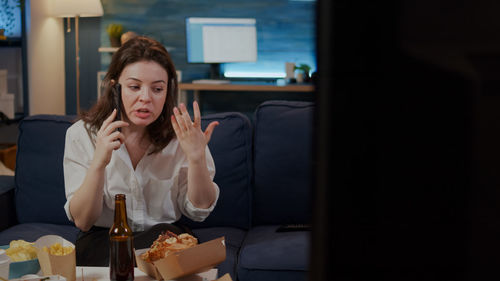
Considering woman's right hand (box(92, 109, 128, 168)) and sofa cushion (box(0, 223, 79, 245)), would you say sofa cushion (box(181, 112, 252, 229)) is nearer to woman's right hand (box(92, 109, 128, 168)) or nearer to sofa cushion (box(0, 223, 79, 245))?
sofa cushion (box(0, 223, 79, 245))

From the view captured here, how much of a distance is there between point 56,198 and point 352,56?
2081mm

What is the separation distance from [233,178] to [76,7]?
3.24m

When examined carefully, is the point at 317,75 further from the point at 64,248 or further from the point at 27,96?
the point at 27,96

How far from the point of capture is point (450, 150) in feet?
0.76

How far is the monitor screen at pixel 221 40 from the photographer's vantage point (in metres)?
5.06

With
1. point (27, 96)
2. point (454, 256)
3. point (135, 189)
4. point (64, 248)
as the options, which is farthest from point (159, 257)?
point (27, 96)

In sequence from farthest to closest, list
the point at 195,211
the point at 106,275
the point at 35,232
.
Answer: the point at 35,232 → the point at 195,211 → the point at 106,275

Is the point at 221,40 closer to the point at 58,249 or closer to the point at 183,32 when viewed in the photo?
the point at 183,32

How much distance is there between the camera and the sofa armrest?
2.13 meters

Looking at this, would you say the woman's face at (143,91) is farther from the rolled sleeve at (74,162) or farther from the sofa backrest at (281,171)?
the sofa backrest at (281,171)

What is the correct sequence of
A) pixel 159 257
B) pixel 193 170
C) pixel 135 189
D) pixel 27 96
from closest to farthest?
pixel 159 257 → pixel 193 170 → pixel 135 189 → pixel 27 96

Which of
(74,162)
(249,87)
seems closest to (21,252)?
(74,162)

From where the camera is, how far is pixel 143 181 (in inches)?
71.3

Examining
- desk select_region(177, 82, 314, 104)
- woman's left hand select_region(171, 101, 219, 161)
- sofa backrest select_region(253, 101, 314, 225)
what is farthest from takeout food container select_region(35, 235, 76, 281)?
desk select_region(177, 82, 314, 104)
